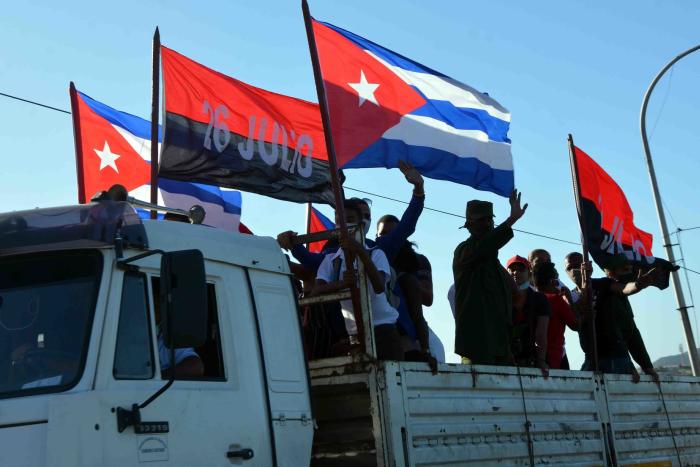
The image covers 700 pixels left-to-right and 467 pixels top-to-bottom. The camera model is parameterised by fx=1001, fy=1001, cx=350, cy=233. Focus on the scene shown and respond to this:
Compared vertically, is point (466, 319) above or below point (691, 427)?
above

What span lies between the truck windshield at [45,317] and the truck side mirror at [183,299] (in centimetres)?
35

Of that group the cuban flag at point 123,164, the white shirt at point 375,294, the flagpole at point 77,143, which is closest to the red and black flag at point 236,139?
the white shirt at point 375,294

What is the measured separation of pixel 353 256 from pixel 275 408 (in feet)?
4.16

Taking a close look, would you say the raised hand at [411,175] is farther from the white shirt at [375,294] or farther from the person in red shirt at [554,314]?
the person in red shirt at [554,314]

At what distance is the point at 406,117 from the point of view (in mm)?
8109

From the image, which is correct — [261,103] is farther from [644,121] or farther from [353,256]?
[644,121]

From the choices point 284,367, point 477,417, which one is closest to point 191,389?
point 284,367

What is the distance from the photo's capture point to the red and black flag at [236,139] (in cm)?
720

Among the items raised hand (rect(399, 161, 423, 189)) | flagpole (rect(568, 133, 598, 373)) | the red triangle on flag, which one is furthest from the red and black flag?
flagpole (rect(568, 133, 598, 373))

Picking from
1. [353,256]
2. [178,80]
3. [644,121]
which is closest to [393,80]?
[178,80]

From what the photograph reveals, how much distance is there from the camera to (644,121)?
17562 millimetres

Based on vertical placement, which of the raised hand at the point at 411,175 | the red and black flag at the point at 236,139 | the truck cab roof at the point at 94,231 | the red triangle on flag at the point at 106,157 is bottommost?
the truck cab roof at the point at 94,231

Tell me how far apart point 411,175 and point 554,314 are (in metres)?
2.39

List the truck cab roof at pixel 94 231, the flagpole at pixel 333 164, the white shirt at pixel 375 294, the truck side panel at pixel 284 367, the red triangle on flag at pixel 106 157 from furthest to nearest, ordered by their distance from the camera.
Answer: the red triangle on flag at pixel 106 157
the white shirt at pixel 375 294
the flagpole at pixel 333 164
the truck side panel at pixel 284 367
the truck cab roof at pixel 94 231
